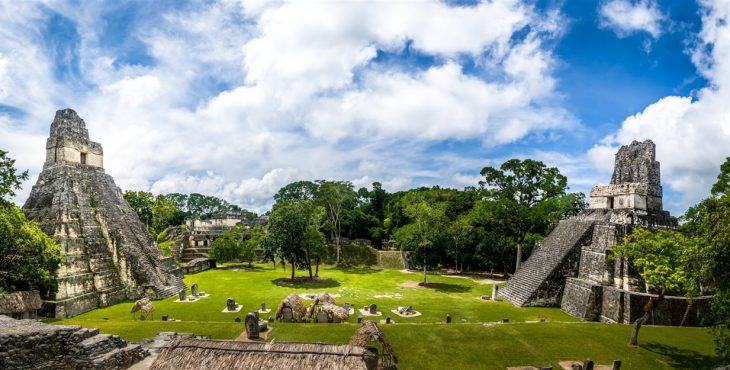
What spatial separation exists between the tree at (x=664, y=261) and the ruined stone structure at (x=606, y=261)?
477cm

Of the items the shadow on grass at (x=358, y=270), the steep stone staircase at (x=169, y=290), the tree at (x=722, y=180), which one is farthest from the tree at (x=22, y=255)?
the tree at (x=722, y=180)

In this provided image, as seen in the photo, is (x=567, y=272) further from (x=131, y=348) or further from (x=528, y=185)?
(x=131, y=348)

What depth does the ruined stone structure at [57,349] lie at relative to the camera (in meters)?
10.5

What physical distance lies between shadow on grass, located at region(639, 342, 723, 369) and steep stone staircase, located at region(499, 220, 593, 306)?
7.93 meters

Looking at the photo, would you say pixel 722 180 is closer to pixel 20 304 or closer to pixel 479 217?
pixel 479 217

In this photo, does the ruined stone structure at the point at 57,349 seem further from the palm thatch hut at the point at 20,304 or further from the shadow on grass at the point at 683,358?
the shadow on grass at the point at 683,358

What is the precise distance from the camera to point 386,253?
45.2 metres

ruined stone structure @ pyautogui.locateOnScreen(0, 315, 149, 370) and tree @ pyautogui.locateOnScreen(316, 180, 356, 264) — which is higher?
tree @ pyautogui.locateOnScreen(316, 180, 356, 264)

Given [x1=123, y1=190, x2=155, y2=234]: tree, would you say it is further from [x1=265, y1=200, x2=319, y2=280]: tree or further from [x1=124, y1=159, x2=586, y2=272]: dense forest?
[x1=265, y1=200, x2=319, y2=280]: tree

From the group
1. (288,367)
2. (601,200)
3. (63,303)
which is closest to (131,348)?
(288,367)

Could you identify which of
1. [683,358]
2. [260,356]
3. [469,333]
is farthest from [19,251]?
[683,358]

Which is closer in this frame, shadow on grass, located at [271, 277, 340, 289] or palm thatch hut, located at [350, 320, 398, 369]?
palm thatch hut, located at [350, 320, 398, 369]

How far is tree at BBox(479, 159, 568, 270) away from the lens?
103ft

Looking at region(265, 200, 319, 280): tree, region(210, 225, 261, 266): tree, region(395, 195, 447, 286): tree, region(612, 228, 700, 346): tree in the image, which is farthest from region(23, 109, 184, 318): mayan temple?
region(612, 228, 700, 346): tree
